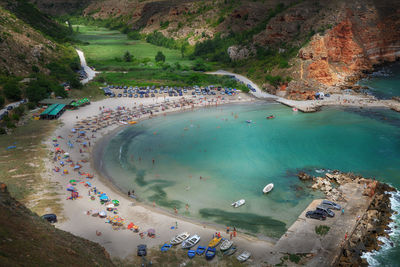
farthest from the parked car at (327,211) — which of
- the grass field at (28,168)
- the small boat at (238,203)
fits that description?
the grass field at (28,168)

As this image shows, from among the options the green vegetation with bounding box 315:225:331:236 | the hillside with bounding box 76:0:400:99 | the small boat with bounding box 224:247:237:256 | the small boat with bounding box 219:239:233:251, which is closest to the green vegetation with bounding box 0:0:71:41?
the hillside with bounding box 76:0:400:99

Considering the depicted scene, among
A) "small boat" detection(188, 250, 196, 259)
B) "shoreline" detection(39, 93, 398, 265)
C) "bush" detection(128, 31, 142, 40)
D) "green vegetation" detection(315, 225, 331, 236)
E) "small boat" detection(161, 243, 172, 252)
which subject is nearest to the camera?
"small boat" detection(188, 250, 196, 259)

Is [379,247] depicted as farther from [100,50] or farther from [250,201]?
[100,50]

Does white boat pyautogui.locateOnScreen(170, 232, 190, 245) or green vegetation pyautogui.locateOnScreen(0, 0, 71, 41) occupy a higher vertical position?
green vegetation pyautogui.locateOnScreen(0, 0, 71, 41)

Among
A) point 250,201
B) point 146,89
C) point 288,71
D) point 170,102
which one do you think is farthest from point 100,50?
point 250,201

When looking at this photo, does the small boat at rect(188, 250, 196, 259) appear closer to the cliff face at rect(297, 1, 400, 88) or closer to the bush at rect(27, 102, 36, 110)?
Answer: the bush at rect(27, 102, 36, 110)

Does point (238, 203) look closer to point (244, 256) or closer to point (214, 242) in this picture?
point (214, 242)

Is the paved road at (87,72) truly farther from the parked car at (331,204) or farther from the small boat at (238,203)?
the parked car at (331,204)
